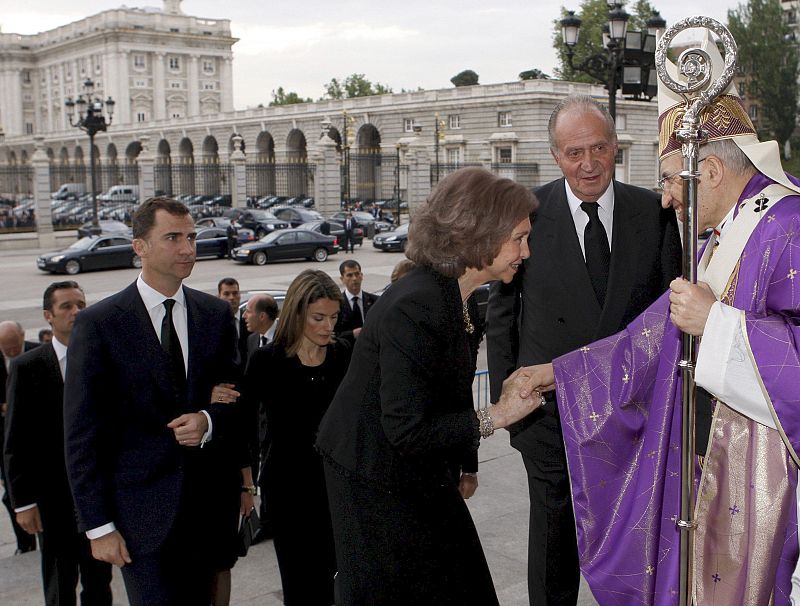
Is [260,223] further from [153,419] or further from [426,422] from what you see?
[426,422]

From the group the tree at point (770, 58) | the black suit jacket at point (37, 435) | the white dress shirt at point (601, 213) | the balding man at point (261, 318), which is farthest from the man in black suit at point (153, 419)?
the tree at point (770, 58)

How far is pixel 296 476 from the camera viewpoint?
4121 millimetres

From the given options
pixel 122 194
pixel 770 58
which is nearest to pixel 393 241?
pixel 122 194

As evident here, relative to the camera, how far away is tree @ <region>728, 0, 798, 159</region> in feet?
212

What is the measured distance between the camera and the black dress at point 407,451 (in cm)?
260

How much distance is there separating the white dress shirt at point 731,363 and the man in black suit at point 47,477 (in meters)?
3.05

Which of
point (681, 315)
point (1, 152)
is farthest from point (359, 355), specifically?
point (1, 152)

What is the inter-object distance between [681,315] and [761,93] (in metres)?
71.5

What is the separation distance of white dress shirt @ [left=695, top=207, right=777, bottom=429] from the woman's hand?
184 centimetres

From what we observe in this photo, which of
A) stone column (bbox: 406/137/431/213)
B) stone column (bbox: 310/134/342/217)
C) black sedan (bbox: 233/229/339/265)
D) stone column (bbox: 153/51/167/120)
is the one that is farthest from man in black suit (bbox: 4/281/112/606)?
stone column (bbox: 153/51/167/120)

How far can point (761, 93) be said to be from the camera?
67250mm

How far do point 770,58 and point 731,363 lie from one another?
6961 centimetres

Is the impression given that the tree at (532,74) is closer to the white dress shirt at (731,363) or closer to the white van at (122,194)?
the white van at (122,194)

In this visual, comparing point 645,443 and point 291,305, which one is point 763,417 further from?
point 291,305
